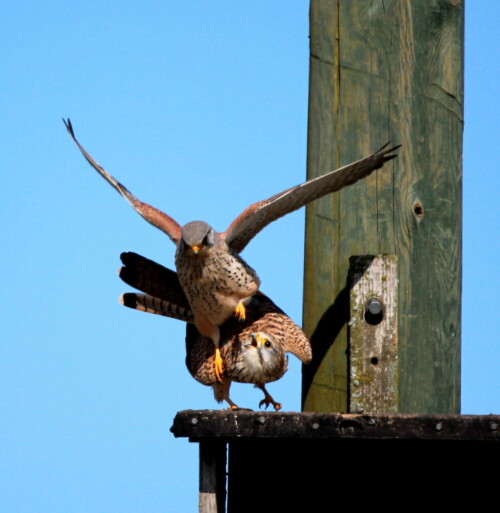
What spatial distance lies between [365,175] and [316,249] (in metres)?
0.37

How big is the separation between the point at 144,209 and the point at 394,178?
1.65 m

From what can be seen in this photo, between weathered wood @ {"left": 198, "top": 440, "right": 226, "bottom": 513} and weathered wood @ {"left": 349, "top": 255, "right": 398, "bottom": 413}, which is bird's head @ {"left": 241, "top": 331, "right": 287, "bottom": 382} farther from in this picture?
weathered wood @ {"left": 198, "top": 440, "right": 226, "bottom": 513}

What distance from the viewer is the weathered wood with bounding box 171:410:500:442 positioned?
135 inches

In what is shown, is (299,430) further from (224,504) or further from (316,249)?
(316,249)

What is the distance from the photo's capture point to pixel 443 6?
14.8 ft

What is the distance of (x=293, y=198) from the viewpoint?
4801mm

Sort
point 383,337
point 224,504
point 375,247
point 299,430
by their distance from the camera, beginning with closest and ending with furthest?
point 299,430
point 224,504
point 383,337
point 375,247

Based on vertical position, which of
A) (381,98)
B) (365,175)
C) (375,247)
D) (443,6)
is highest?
(443,6)

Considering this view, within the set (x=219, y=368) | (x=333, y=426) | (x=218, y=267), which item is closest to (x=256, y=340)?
(x=219, y=368)

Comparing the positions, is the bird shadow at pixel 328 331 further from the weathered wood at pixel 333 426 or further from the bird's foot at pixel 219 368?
the weathered wood at pixel 333 426

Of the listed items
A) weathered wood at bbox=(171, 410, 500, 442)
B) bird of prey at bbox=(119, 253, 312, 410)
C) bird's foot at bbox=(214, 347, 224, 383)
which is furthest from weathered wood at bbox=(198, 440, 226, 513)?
bird's foot at bbox=(214, 347, 224, 383)

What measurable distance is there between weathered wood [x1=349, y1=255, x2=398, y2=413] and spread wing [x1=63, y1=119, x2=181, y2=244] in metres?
1.57

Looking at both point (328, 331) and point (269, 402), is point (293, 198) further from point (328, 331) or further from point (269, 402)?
point (269, 402)

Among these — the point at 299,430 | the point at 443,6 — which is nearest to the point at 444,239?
the point at 443,6
